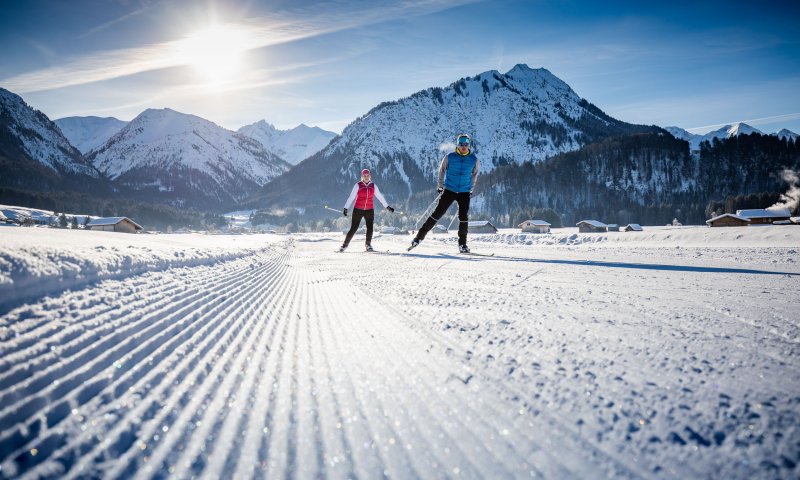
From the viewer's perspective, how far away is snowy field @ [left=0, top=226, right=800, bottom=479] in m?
1.14

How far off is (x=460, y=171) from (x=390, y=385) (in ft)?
23.6

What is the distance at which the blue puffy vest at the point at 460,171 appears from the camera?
27.3 ft

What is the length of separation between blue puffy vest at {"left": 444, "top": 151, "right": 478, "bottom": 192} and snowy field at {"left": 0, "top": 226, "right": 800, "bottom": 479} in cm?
552

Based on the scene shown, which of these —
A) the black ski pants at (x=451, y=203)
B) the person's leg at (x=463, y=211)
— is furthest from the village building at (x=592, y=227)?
the black ski pants at (x=451, y=203)

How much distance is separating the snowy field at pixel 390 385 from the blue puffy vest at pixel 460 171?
5524 mm

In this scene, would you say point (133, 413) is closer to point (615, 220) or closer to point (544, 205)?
point (615, 220)

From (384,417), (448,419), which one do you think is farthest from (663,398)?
(384,417)

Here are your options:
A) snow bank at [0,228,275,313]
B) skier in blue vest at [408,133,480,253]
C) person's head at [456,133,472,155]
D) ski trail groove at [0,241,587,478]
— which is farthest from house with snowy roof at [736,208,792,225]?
snow bank at [0,228,275,313]

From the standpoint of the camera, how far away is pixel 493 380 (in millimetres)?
1647

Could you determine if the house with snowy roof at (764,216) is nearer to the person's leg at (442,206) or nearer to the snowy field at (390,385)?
the person's leg at (442,206)

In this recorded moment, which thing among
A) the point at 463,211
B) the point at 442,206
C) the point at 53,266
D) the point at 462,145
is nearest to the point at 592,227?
the point at 463,211

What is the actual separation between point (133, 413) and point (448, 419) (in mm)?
1202

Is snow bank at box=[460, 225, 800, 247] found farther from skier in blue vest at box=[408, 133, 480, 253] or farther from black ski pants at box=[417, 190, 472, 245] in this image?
skier in blue vest at box=[408, 133, 480, 253]

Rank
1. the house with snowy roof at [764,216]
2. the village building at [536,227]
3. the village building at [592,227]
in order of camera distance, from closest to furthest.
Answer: the house with snowy roof at [764,216]
the village building at [592,227]
the village building at [536,227]
